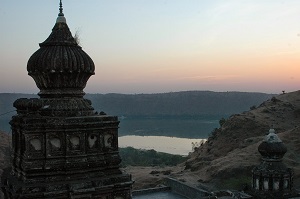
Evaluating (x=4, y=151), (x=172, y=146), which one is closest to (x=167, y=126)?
(x=172, y=146)

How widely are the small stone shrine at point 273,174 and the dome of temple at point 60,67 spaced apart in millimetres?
7182

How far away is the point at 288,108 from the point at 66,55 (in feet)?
161

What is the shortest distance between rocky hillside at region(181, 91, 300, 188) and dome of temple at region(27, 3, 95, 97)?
21.2 metres

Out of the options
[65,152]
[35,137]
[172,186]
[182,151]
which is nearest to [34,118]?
[35,137]

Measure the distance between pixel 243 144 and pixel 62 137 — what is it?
34.4 metres

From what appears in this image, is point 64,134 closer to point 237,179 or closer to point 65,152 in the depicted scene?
point 65,152

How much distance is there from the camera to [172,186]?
76.8 feet

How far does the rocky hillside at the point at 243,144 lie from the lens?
1134 inches

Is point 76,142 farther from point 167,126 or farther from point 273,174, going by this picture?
point 167,126

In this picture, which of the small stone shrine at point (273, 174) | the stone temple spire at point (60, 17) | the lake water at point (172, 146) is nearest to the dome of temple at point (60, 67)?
the stone temple spire at point (60, 17)

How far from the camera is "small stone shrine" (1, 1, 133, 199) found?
7113mm

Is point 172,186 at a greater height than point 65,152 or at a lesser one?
lesser

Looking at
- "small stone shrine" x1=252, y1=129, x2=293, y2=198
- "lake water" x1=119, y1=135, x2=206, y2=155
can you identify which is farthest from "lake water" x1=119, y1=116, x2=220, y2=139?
"small stone shrine" x1=252, y1=129, x2=293, y2=198

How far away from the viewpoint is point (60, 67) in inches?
296
